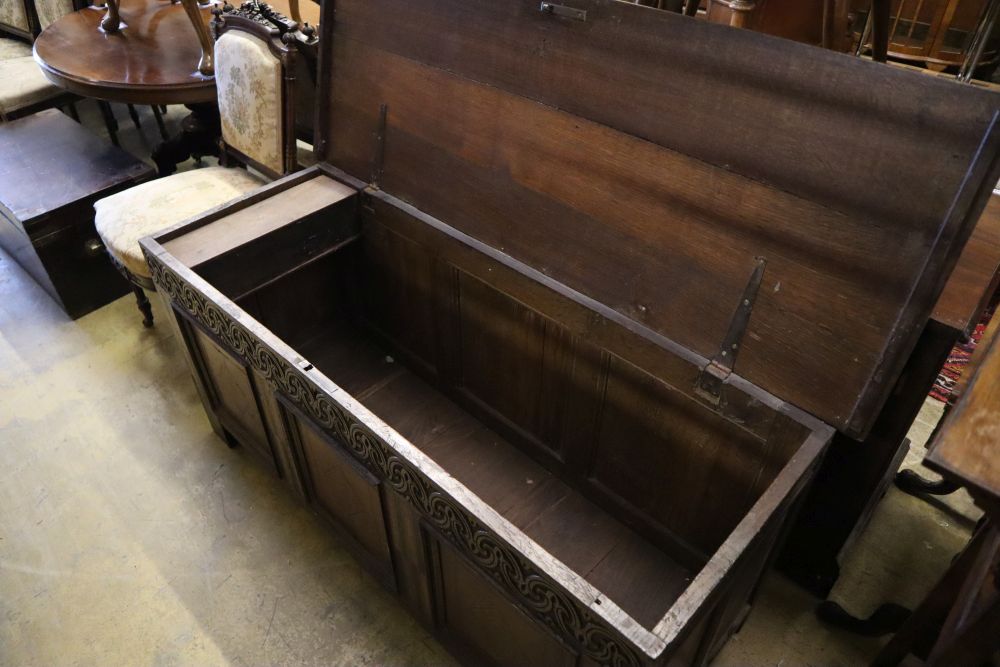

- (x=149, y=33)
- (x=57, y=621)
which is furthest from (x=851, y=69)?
(x=149, y=33)

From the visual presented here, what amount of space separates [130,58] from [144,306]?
97 cm

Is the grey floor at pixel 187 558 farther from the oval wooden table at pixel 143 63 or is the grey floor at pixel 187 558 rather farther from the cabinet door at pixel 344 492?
the oval wooden table at pixel 143 63

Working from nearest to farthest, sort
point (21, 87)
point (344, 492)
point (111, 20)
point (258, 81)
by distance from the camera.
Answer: point (344, 492), point (258, 81), point (111, 20), point (21, 87)

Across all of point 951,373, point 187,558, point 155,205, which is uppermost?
point 155,205

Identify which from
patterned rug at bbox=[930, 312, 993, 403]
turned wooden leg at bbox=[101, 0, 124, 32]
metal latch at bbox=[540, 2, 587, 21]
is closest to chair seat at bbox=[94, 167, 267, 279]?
turned wooden leg at bbox=[101, 0, 124, 32]

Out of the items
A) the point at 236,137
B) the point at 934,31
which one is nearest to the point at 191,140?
the point at 236,137

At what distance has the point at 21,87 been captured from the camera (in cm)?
294

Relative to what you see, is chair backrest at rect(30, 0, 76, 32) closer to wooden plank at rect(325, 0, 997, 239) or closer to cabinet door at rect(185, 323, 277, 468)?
cabinet door at rect(185, 323, 277, 468)

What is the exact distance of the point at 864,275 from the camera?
3.65ft

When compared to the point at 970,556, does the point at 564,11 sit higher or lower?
higher

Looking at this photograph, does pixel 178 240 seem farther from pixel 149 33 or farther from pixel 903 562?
pixel 903 562

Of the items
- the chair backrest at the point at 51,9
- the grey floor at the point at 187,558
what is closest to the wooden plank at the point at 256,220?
the grey floor at the point at 187,558

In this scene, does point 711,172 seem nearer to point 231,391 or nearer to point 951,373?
point 231,391

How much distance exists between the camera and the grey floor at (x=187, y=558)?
1.68 m
